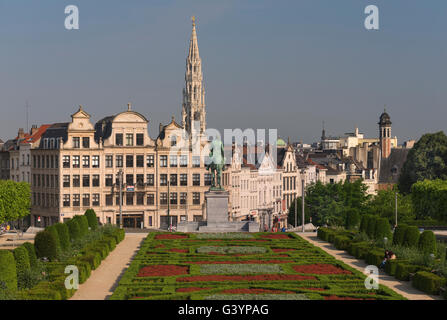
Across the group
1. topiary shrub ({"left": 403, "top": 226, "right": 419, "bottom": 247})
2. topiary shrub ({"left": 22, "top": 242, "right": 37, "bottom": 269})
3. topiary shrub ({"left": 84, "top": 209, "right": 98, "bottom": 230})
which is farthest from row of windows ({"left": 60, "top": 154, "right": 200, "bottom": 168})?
topiary shrub ({"left": 22, "top": 242, "right": 37, "bottom": 269})

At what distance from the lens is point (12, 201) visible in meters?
84.2

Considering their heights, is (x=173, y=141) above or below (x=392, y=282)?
above

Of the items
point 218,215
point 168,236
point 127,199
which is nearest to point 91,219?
point 168,236

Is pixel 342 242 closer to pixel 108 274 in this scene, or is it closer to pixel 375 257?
pixel 375 257

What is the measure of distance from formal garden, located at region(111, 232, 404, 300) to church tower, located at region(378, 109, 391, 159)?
108 metres

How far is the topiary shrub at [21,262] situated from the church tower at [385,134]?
132042 mm

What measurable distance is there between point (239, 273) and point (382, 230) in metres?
18.4

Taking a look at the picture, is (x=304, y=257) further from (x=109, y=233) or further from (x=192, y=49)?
(x=192, y=49)

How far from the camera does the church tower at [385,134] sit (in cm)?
16538

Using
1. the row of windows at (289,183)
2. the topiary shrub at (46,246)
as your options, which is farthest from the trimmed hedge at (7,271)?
the row of windows at (289,183)

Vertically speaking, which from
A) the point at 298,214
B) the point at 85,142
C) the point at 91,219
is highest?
the point at 85,142

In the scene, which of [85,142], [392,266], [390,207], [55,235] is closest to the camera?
[392,266]

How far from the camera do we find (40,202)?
10788 centimetres

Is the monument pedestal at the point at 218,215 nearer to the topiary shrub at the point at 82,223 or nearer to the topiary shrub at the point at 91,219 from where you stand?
the topiary shrub at the point at 91,219
